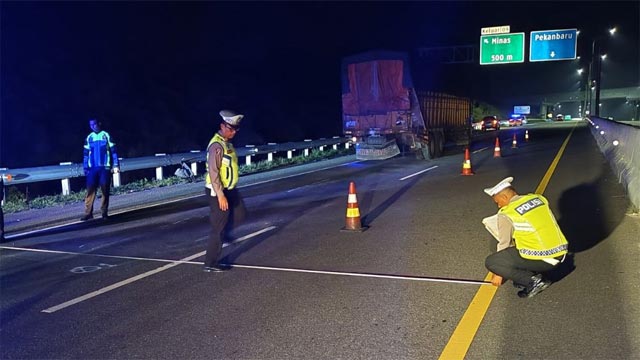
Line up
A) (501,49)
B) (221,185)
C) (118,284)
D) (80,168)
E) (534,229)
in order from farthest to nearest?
(501,49) < (80,168) < (221,185) < (118,284) < (534,229)

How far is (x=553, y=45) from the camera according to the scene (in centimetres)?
3709

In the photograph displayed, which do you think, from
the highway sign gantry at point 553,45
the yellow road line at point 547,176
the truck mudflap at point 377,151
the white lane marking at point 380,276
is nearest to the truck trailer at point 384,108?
the truck mudflap at point 377,151

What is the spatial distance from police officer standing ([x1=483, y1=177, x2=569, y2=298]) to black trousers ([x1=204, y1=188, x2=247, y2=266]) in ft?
9.57

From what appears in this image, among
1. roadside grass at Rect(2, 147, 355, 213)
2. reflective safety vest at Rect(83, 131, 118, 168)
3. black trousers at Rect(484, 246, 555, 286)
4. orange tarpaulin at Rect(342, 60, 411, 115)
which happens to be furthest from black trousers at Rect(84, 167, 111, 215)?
orange tarpaulin at Rect(342, 60, 411, 115)

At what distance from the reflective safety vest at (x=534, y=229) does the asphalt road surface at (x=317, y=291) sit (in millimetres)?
470

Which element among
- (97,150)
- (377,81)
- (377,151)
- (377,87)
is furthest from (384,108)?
(97,150)

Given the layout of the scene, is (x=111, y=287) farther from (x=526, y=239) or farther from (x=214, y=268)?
(x=526, y=239)

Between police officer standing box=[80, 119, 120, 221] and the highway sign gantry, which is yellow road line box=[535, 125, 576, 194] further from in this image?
the highway sign gantry

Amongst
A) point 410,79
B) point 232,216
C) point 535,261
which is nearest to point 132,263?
point 232,216

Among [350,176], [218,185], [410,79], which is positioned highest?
[410,79]

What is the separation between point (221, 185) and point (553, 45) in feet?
118

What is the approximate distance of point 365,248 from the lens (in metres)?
7.50

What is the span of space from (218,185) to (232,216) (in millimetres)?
518

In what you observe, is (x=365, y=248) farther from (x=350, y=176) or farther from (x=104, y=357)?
(x=350, y=176)
